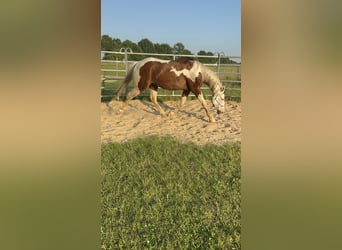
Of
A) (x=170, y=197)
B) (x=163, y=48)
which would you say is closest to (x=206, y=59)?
(x=163, y=48)

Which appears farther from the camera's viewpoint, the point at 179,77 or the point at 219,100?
the point at 219,100

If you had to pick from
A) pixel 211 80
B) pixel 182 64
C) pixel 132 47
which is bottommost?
pixel 211 80

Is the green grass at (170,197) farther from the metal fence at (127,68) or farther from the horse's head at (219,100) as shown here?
the metal fence at (127,68)

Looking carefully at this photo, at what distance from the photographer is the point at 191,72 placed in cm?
496

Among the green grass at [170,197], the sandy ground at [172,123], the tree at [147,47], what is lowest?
the green grass at [170,197]

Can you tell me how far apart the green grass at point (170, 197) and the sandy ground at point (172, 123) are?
0.47 metres

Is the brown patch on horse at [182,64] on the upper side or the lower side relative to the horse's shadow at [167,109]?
upper

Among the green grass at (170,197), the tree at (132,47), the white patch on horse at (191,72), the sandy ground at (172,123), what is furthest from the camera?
the tree at (132,47)

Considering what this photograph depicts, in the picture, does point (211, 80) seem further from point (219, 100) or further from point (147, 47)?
point (147, 47)

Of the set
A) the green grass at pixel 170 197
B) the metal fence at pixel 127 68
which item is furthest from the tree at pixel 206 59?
the green grass at pixel 170 197

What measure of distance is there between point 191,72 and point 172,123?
900mm

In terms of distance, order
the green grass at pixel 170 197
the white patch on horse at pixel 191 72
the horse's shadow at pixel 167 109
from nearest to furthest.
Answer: the green grass at pixel 170 197
the white patch on horse at pixel 191 72
the horse's shadow at pixel 167 109

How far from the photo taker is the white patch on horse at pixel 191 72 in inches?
195

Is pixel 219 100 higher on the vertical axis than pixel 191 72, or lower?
lower
